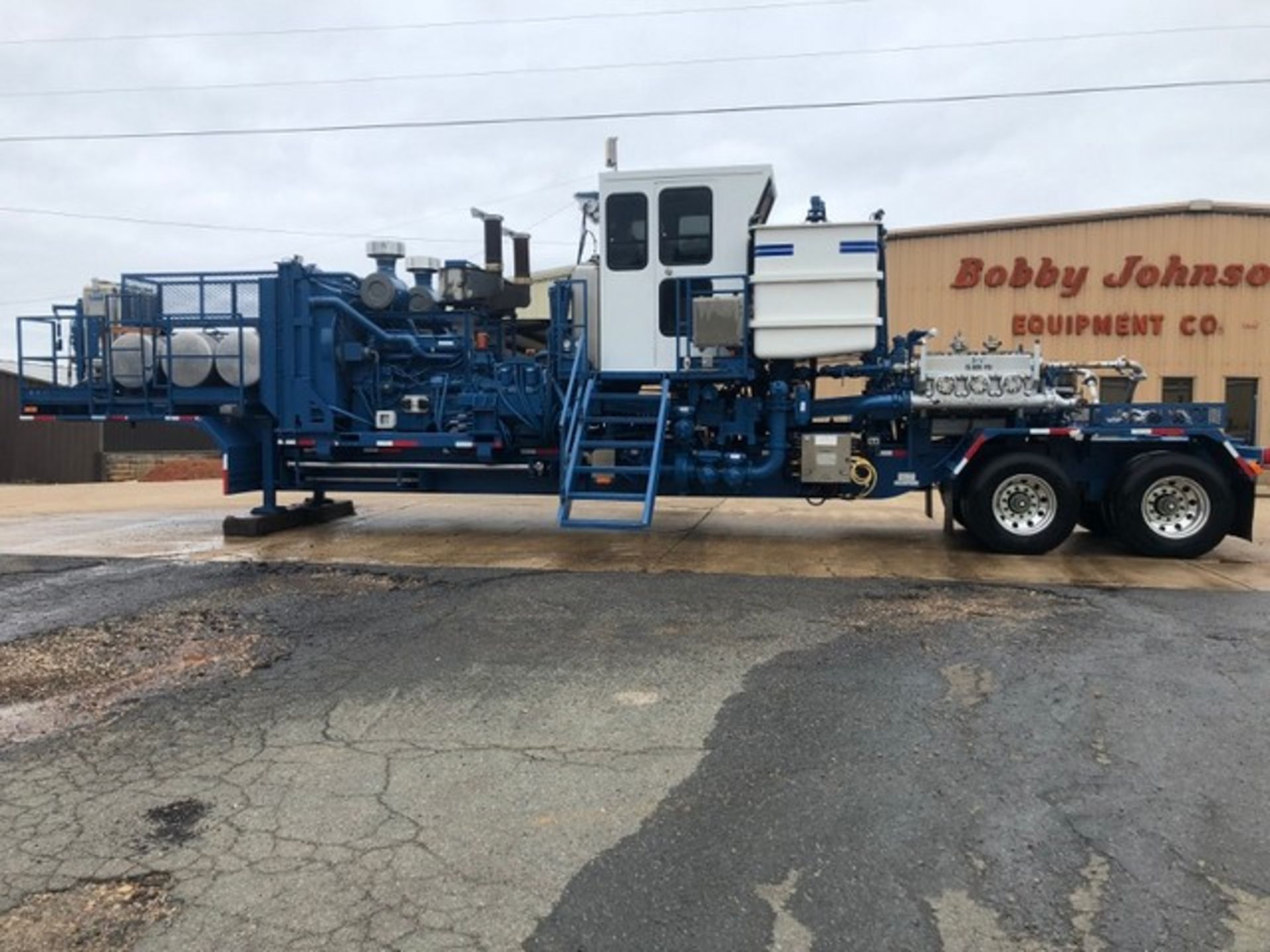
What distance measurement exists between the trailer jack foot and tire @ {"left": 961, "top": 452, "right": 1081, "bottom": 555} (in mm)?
8201

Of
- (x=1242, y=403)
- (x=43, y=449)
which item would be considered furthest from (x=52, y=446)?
(x=1242, y=403)

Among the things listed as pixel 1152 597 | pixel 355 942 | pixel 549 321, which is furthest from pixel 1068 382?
pixel 355 942

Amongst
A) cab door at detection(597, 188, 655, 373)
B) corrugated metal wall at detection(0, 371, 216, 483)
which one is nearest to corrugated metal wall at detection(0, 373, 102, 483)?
corrugated metal wall at detection(0, 371, 216, 483)

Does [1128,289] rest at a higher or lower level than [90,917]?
higher

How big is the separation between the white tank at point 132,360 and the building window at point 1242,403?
20.1 m

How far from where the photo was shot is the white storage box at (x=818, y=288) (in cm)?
965

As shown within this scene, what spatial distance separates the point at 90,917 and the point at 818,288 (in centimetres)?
834

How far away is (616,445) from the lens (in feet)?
32.7

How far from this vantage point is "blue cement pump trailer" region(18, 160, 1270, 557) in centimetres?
965

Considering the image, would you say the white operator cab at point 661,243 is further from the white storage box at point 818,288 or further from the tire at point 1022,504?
the tire at point 1022,504

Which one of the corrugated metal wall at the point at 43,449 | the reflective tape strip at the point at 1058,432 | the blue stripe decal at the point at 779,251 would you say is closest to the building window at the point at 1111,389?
the reflective tape strip at the point at 1058,432

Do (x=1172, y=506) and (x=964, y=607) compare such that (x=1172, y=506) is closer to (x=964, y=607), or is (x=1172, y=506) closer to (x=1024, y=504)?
(x=1024, y=504)

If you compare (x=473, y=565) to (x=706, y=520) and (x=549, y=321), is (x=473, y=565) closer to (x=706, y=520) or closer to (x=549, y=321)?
(x=549, y=321)

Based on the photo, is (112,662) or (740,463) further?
(740,463)
